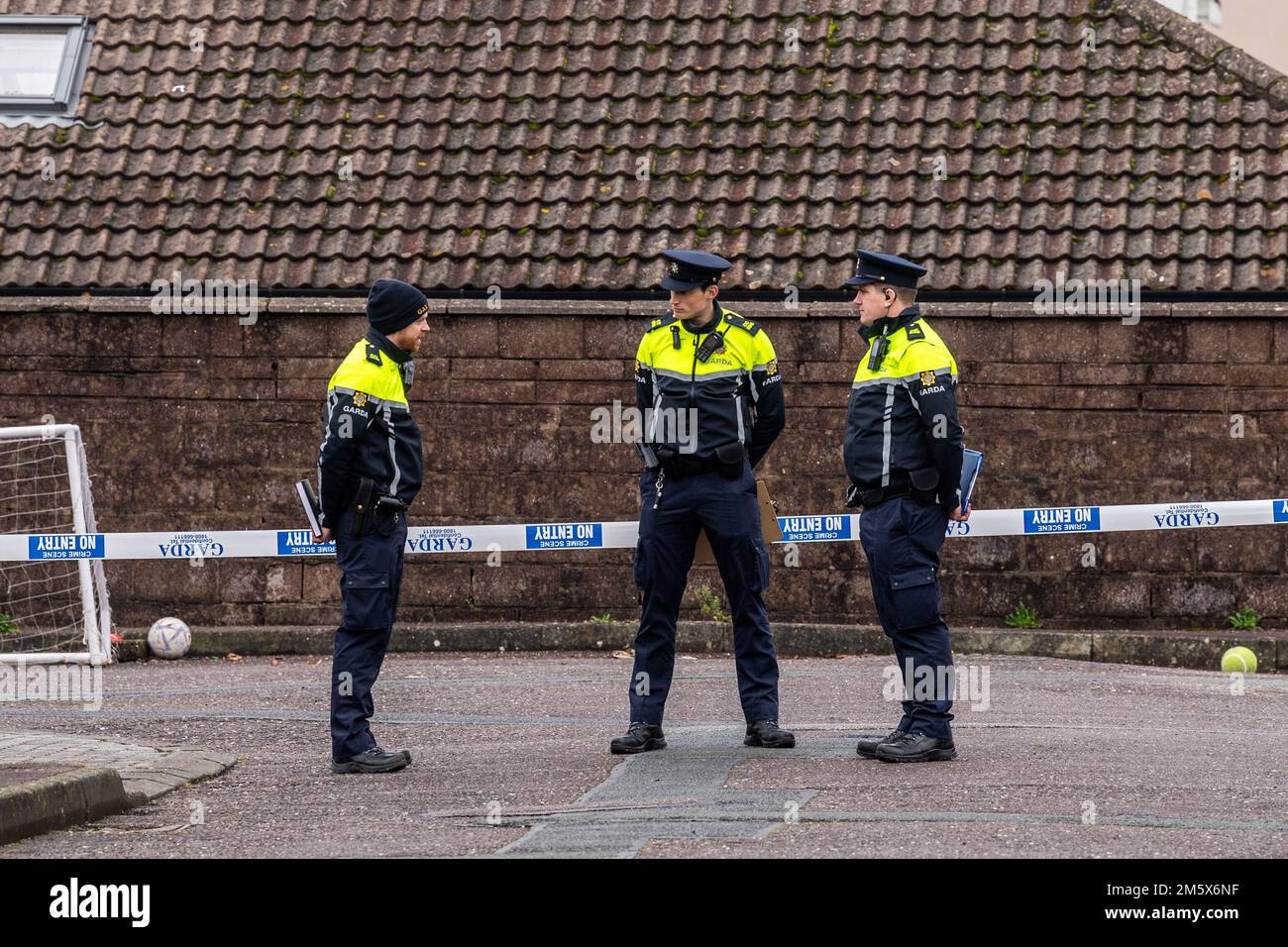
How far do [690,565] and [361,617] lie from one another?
1404 millimetres

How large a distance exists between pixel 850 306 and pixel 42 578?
6.17 metres

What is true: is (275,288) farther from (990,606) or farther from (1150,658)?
(1150,658)

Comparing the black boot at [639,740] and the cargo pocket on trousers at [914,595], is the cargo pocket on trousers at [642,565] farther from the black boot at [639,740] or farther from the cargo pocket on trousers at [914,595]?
the cargo pocket on trousers at [914,595]

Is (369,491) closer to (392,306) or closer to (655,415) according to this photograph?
(392,306)

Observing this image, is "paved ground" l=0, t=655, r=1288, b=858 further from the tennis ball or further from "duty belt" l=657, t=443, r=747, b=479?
"duty belt" l=657, t=443, r=747, b=479

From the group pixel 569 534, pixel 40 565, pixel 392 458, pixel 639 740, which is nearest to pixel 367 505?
pixel 392 458

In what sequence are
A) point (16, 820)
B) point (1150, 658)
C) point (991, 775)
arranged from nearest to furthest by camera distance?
point (16, 820) → point (991, 775) → point (1150, 658)

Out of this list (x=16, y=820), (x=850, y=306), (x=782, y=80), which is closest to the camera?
(x=16, y=820)

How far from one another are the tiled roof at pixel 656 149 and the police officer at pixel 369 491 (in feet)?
19.1

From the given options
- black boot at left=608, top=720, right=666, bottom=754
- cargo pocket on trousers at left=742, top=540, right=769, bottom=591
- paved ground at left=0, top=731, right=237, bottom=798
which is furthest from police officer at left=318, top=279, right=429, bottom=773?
cargo pocket on trousers at left=742, top=540, right=769, bottom=591

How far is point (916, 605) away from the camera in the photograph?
8.20m

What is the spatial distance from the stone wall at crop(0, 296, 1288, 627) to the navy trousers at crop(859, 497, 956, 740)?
5.85 meters

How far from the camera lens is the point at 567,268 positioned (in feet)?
47.1

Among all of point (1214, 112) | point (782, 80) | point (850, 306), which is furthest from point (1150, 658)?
point (782, 80)
